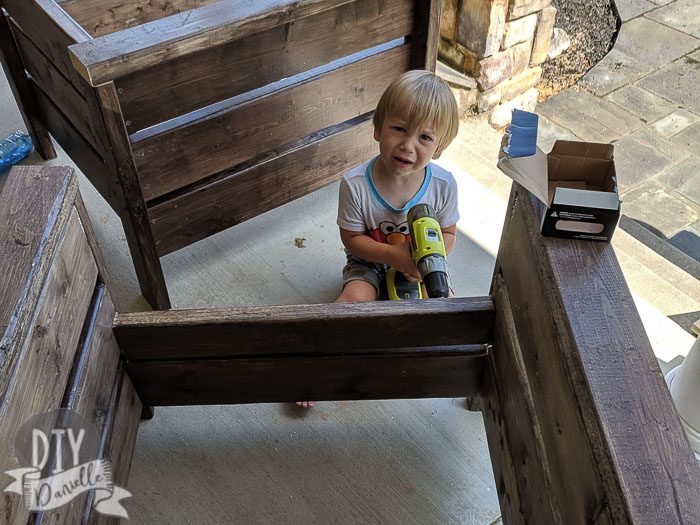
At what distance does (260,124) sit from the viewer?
211 cm

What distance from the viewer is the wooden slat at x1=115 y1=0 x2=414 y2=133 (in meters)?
1.80

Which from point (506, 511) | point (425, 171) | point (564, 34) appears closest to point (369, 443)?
point (506, 511)

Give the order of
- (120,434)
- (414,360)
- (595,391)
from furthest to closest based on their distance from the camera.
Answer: (414,360)
(120,434)
(595,391)

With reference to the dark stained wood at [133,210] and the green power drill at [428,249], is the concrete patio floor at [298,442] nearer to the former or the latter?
the dark stained wood at [133,210]

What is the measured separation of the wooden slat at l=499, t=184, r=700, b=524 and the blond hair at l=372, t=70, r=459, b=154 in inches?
16.8

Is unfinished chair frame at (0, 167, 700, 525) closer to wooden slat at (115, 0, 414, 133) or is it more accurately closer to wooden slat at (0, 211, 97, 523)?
wooden slat at (0, 211, 97, 523)

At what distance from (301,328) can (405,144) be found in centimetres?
56

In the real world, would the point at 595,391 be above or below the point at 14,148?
above

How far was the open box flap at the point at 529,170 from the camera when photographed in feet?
4.38

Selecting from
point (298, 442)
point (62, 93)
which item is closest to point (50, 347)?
point (298, 442)

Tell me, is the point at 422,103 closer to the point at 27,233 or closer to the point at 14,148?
the point at 27,233

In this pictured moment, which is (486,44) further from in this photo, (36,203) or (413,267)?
(36,203)

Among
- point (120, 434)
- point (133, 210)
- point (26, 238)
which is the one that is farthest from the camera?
point (133, 210)

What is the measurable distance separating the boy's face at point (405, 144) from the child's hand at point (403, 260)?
0.68 feet
